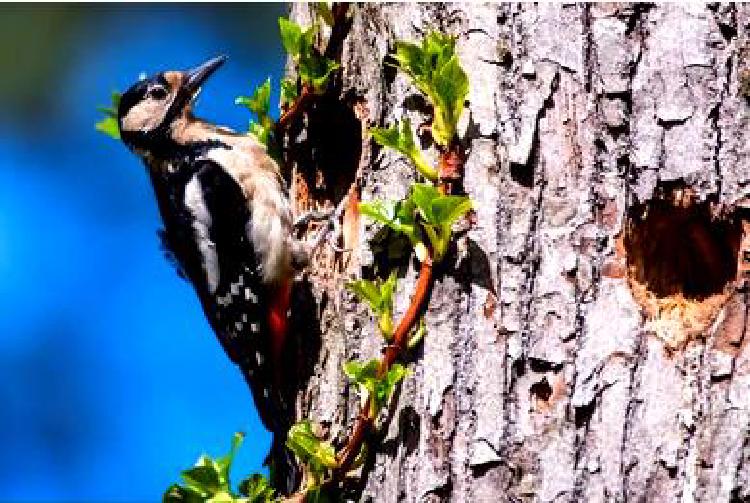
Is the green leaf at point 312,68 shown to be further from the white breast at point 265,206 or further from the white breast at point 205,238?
the white breast at point 205,238

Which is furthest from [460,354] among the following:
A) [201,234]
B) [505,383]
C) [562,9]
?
[201,234]

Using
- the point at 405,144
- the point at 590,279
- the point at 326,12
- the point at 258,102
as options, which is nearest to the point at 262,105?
the point at 258,102

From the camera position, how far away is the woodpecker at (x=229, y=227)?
4.15m

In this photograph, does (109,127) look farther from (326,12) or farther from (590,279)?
(590,279)

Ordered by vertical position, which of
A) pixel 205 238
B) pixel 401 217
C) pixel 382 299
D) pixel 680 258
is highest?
pixel 205 238

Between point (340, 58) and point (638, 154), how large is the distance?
1.12 meters

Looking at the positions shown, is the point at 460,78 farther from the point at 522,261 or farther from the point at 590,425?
the point at 590,425

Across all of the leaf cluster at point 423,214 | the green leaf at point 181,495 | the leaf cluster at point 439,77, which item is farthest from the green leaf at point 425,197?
the green leaf at point 181,495

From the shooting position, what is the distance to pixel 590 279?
304 centimetres

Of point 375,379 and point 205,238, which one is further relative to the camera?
point 205,238

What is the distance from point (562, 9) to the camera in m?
3.19

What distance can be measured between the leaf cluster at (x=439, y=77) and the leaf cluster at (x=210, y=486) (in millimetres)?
1047

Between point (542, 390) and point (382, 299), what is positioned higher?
point (382, 299)

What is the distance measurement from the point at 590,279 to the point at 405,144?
59cm
